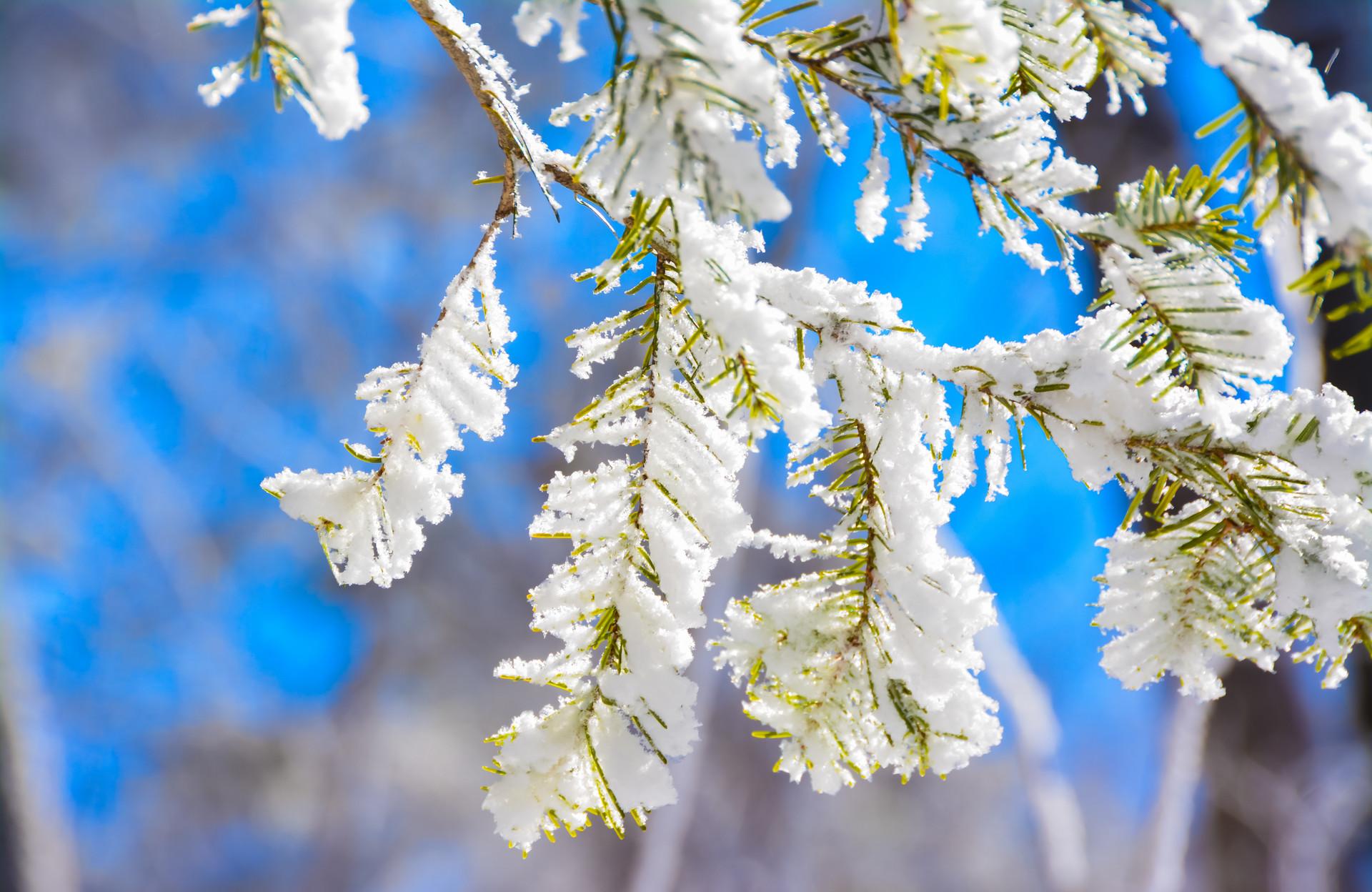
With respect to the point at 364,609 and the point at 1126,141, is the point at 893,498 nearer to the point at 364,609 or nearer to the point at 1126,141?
the point at 1126,141

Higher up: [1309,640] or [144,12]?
[1309,640]

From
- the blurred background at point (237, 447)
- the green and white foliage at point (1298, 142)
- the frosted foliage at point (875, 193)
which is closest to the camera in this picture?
the green and white foliage at point (1298, 142)

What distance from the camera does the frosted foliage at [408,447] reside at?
0.45 m

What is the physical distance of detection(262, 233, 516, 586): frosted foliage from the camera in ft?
1.48

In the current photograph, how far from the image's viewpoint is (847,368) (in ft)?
1.46

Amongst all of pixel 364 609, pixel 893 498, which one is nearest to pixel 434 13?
pixel 893 498

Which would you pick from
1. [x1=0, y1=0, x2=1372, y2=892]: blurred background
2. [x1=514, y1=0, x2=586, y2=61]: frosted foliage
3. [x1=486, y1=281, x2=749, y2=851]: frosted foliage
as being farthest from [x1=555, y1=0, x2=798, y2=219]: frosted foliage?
[x1=0, y1=0, x2=1372, y2=892]: blurred background

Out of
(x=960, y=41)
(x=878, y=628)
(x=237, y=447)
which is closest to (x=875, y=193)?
(x=960, y=41)

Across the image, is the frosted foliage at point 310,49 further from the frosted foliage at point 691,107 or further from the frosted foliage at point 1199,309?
the frosted foliage at point 1199,309

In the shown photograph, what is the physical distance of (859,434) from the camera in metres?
0.45

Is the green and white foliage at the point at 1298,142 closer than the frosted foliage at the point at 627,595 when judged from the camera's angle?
Yes

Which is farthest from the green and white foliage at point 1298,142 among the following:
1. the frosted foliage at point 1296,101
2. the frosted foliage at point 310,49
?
the frosted foliage at point 310,49

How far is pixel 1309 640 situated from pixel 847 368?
34 cm

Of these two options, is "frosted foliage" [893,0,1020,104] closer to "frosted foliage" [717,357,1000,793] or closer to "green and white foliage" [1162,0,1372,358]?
"green and white foliage" [1162,0,1372,358]
